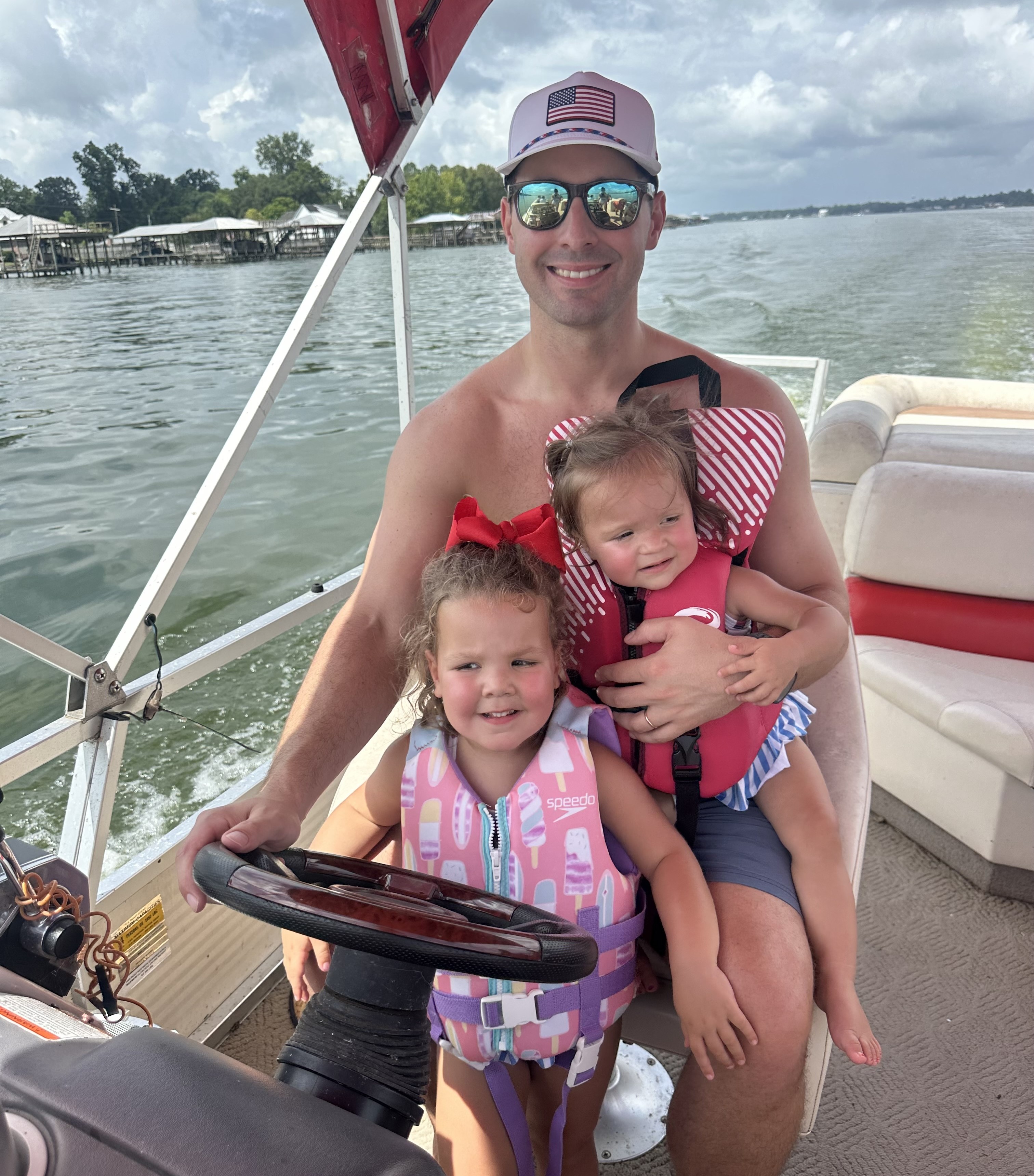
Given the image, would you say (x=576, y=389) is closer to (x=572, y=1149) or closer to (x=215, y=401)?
(x=572, y=1149)

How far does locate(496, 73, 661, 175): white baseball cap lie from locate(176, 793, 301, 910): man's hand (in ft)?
3.69

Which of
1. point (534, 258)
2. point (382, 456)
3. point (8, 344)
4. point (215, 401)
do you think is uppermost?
point (534, 258)

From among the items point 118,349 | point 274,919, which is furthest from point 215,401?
point 274,919

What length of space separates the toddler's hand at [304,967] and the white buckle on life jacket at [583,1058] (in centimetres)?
36

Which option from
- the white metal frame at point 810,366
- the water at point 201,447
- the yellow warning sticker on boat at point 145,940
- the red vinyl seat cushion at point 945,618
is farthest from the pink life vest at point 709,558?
the white metal frame at point 810,366

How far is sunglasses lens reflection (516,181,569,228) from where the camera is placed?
150cm

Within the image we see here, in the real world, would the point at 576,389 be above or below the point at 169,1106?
above

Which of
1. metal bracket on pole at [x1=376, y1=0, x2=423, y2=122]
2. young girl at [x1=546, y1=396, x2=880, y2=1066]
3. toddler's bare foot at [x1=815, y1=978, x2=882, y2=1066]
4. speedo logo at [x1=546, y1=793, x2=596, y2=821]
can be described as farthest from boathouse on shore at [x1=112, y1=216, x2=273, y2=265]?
toddler's bare foot at [x1=815, y1=978, x2=882, y2=1066]

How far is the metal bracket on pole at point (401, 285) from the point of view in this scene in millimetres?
2291

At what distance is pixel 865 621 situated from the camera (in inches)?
103

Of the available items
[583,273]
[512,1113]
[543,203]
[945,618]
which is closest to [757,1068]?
[512,1113]

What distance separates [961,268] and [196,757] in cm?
1825

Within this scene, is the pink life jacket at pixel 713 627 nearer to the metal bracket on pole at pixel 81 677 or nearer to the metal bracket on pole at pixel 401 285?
the metal bracket on pole at pixel 81 677

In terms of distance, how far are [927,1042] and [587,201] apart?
1798mm
